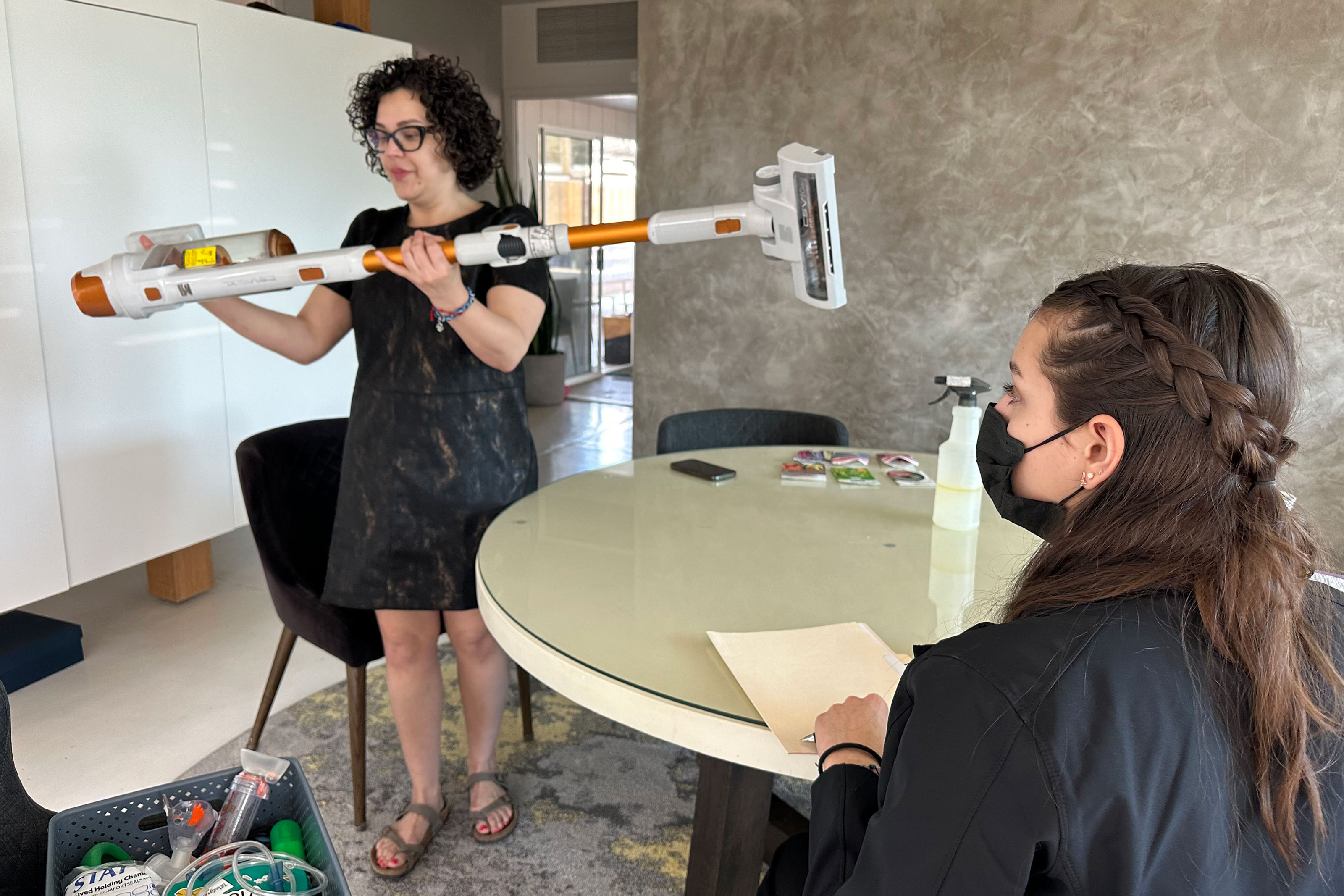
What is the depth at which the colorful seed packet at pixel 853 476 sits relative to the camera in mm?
2191

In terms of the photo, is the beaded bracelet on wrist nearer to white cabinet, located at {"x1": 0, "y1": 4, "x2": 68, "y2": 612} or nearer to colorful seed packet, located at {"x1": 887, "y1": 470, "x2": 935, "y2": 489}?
colorful seed packet, located at {"x1": 887, "y1": 470, "x2": 935, "y2": 489}

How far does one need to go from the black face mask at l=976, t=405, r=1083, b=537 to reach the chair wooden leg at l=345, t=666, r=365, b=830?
1519 millimetres

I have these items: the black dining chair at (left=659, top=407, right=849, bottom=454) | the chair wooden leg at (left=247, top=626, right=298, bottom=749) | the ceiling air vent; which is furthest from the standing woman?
the ceiling air vent

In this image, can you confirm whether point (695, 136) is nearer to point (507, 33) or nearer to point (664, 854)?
point (664, 854)

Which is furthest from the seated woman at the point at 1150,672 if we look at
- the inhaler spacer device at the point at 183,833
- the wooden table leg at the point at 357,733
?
the wooden table leg at the point at 357,733

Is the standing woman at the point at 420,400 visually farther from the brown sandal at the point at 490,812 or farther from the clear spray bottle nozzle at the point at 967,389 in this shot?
the clear spray bottle nozzle at the point at 967,389

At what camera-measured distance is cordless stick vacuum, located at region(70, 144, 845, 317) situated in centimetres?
149

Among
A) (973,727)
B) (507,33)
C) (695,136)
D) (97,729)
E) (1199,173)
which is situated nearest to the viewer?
(973,727)

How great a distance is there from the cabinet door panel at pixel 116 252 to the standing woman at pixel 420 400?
1.19 metres

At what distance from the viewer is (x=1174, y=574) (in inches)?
31.3

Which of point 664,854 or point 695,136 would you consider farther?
point 695,136

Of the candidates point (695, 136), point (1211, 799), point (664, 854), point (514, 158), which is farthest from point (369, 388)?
point (514, 158)

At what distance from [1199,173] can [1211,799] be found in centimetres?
274

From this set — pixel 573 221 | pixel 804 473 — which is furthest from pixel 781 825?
pixel 573 221
